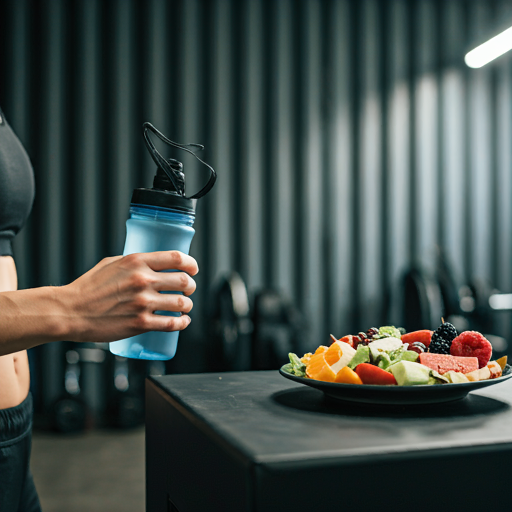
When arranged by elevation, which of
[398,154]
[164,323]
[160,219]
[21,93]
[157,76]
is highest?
[157,76]

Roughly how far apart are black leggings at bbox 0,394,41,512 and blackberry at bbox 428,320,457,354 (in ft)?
2.38

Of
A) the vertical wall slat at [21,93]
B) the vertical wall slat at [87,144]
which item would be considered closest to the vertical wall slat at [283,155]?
the vertical wall slat at [87,144]

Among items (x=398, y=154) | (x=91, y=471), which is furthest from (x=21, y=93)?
(x=398, y=154)

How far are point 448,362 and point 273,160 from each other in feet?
9.89

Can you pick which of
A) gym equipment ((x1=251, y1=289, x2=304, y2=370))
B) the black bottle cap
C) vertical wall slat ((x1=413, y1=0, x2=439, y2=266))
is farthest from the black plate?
vertical wall slat ((x1=413, y1=0, x2=439, y2=266))

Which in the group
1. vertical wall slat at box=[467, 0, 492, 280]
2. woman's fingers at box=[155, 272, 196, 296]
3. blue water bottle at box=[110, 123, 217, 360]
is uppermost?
vertical wall slat at box=[467, 0, 492, 280]

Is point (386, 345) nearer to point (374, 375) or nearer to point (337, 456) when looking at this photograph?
point (374, 375)

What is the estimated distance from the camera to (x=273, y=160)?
11.9ft

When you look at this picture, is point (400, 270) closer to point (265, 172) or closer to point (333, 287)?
point (333, 287)

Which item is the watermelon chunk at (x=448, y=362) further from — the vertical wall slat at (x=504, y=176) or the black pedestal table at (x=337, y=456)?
the vertical wall slat at (x=504, y=176)

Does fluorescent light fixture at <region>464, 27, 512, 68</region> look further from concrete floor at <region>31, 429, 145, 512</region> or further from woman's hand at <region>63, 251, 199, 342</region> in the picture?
concrete floor at <region>31, 429, 145, 512</region>

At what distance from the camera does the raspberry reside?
0.75 metres

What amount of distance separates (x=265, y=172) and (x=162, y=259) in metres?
3.05

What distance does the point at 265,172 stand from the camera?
3.63m
